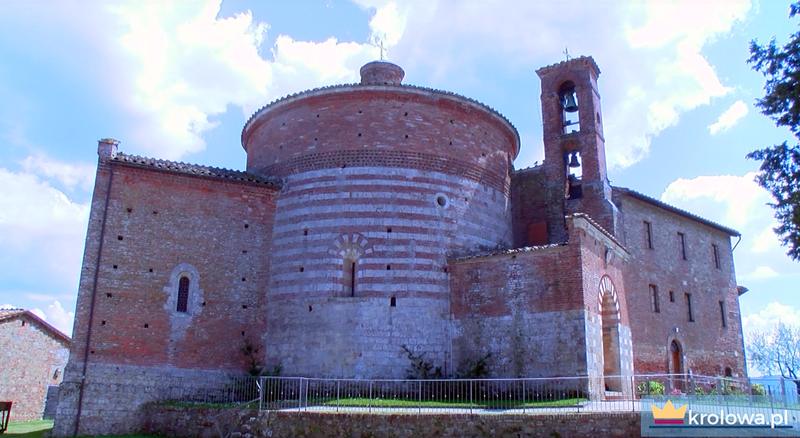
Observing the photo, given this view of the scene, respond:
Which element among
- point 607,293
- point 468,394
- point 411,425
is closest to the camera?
point 411,425

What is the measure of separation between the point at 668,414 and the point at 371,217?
1015cm

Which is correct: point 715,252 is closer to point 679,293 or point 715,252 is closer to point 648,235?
point 679,293

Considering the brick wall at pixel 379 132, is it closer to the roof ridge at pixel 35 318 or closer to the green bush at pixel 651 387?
the green bush at pixel 651 387

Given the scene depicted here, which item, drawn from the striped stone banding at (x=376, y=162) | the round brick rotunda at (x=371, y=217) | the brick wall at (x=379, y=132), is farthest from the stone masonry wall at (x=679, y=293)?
the striped stone banding at (x=376, y=162)

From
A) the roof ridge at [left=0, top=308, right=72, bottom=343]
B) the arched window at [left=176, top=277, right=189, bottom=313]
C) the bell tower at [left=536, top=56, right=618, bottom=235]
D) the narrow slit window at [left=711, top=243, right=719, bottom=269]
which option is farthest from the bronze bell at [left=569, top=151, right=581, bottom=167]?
Answer: the roof ridge at [left=0, top=308, right=72, bottom=343]

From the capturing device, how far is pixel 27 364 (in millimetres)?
27484

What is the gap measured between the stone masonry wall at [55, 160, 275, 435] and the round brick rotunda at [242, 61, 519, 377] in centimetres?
92

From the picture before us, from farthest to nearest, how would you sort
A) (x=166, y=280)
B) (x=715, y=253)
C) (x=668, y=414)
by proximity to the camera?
1. (x=715, y=253)
2. (x=166, y=280)
3. (x=668, y=414)

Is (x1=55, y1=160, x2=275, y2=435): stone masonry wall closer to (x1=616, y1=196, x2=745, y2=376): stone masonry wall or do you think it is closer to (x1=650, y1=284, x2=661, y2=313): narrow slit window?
(x1=616, y1=196, x2=745, y2=376): stone masonry wall

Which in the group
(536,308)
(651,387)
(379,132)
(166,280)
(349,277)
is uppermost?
(379,132)

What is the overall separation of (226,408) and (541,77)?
16.5 meters

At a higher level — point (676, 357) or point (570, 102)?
point (570, 102)

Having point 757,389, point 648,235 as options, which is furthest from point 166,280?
point 648,235

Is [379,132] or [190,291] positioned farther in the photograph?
[379,132]
